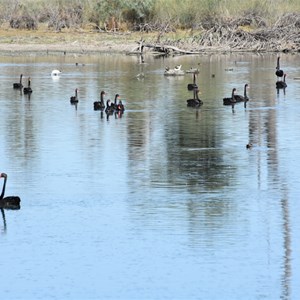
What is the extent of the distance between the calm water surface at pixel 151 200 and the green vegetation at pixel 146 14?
33.4 metres

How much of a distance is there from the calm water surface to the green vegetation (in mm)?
33360

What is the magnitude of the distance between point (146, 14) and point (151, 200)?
56494 mm

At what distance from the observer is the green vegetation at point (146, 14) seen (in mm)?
77363

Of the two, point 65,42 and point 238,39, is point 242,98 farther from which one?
point 65,42

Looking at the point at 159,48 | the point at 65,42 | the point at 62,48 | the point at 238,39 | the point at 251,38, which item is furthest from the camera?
the point at 251,38

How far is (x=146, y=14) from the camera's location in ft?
260

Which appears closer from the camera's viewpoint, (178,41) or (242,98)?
(242,98)

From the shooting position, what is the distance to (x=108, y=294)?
1742 centimetres

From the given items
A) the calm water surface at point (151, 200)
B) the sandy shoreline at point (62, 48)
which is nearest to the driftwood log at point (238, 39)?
the sandy shoreline at point (62, 48)

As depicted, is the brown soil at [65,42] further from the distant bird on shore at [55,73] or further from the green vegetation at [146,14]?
the distant bird on shore at [55,73]

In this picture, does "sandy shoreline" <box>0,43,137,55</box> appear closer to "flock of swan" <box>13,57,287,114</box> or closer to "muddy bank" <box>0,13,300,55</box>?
"muddy bank" <box>0,13,300,55</box>

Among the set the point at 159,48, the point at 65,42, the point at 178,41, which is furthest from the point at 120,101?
the point at 65,42

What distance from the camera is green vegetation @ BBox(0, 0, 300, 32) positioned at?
77.4m

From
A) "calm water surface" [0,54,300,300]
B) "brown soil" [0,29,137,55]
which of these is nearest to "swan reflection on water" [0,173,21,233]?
"calm water surface" [0,54,300,300]
